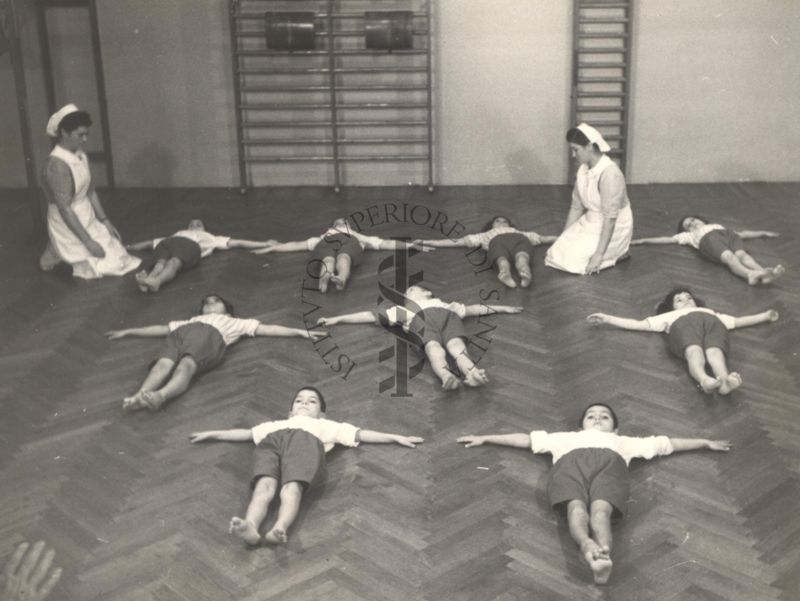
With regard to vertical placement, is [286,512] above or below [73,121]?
below

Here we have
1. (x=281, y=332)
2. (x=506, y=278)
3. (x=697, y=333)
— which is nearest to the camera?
(x=697, y=333)

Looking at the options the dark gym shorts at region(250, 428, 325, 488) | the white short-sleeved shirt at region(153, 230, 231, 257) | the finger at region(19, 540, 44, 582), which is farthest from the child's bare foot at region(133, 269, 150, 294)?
the finger at region(19, 540, 44, 582)

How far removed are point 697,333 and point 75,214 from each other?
3848 millimetres

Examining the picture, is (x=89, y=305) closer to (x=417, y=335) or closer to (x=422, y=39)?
(x=417, y=335)

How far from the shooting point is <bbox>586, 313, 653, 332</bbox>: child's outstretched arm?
19.0 ft

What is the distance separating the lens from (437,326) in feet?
18.0

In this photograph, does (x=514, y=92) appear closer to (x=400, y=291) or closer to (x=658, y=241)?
(x=658, y=241)

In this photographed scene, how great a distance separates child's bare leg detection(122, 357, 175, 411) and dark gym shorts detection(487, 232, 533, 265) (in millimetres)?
2302

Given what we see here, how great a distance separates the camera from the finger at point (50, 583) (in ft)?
12.1

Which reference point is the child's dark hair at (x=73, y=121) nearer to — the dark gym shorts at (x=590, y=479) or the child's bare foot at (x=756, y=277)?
the dark gym shorts at (x=590, y=479)

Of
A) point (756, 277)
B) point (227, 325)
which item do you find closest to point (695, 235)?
point (756, 277)

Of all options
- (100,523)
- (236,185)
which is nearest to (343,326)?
(100,523)

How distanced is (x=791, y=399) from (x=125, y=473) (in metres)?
3.04

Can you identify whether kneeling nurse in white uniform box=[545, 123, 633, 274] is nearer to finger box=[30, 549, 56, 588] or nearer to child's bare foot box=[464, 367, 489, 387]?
child's bare foot box=[464, 367, 489, 387]
